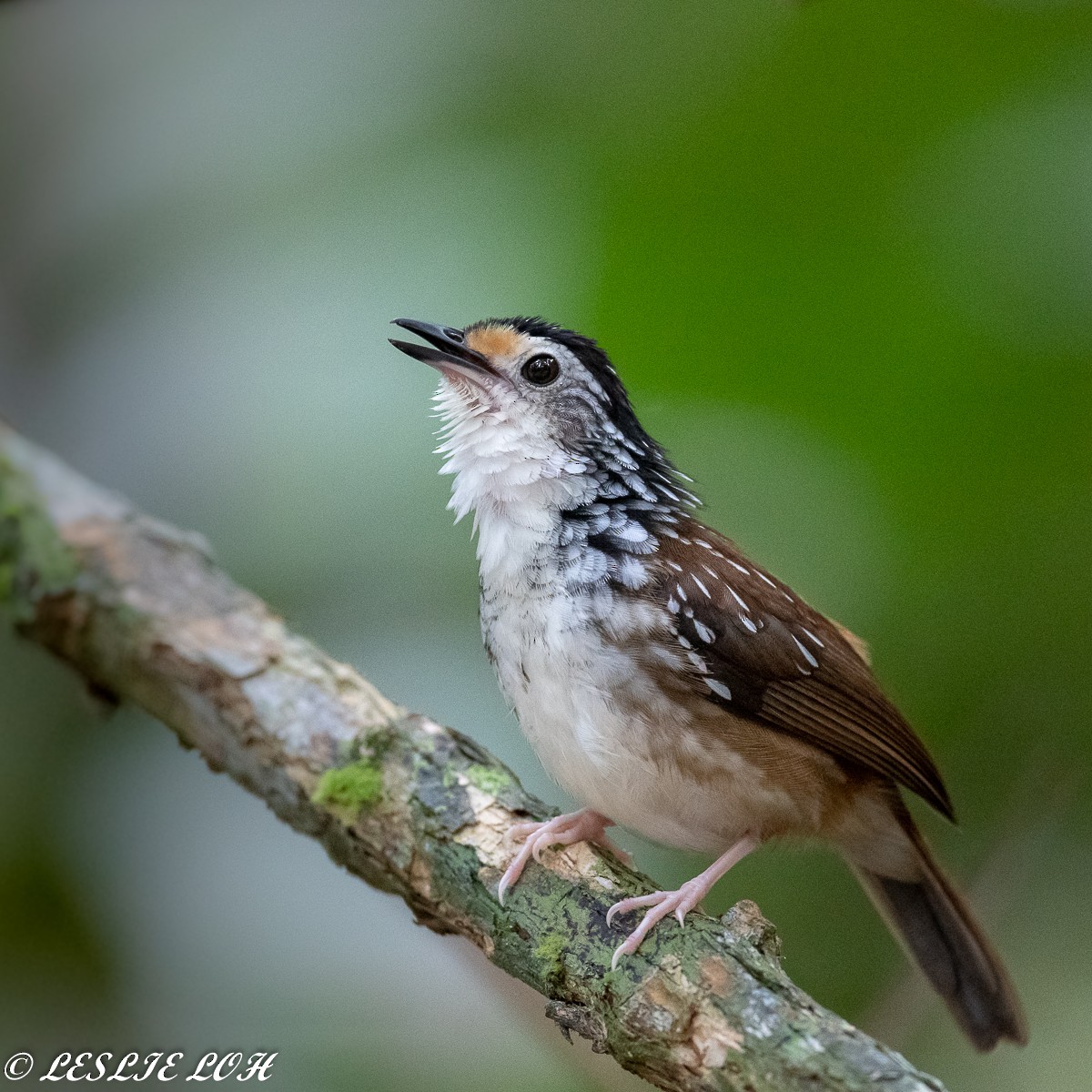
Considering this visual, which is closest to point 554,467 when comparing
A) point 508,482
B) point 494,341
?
point 508,482

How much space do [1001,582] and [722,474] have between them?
0.95 metres

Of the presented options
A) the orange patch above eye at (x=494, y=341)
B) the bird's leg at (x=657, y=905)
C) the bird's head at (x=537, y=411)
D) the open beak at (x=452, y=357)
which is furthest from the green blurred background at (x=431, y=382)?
the bird's leg at (x=657, y=905)

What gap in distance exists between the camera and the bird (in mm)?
2723

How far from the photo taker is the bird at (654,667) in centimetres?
272

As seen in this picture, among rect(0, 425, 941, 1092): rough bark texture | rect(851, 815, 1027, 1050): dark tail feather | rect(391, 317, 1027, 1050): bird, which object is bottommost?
rect(0, 425, 941, 1092): rough bark texture

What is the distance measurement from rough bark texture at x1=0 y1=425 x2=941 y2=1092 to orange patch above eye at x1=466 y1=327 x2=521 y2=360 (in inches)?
39.1

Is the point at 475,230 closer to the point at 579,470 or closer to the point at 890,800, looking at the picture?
the point at 579,470

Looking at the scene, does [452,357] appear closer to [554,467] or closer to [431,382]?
[554,467]

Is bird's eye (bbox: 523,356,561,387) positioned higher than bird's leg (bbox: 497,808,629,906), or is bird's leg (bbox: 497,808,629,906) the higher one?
bird's eye (bbox: 523,356,561,387)

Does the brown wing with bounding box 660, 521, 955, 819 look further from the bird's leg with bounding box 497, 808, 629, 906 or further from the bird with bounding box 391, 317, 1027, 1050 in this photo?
the bird's leg with bounding box 497, 808, 629, 906

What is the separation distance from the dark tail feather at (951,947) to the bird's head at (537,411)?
4.51 feet

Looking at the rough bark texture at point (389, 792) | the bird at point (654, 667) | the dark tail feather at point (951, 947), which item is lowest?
the rough bark texture at point (389, 792)

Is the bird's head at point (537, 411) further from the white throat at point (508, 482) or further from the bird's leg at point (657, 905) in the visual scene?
the bird's leg at point (657, 905)

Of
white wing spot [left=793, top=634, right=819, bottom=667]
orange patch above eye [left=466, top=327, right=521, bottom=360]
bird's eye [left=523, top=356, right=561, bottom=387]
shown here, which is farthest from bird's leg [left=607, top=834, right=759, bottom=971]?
orange patch above eye [left=466, top=327, right=521, bottom=360]
